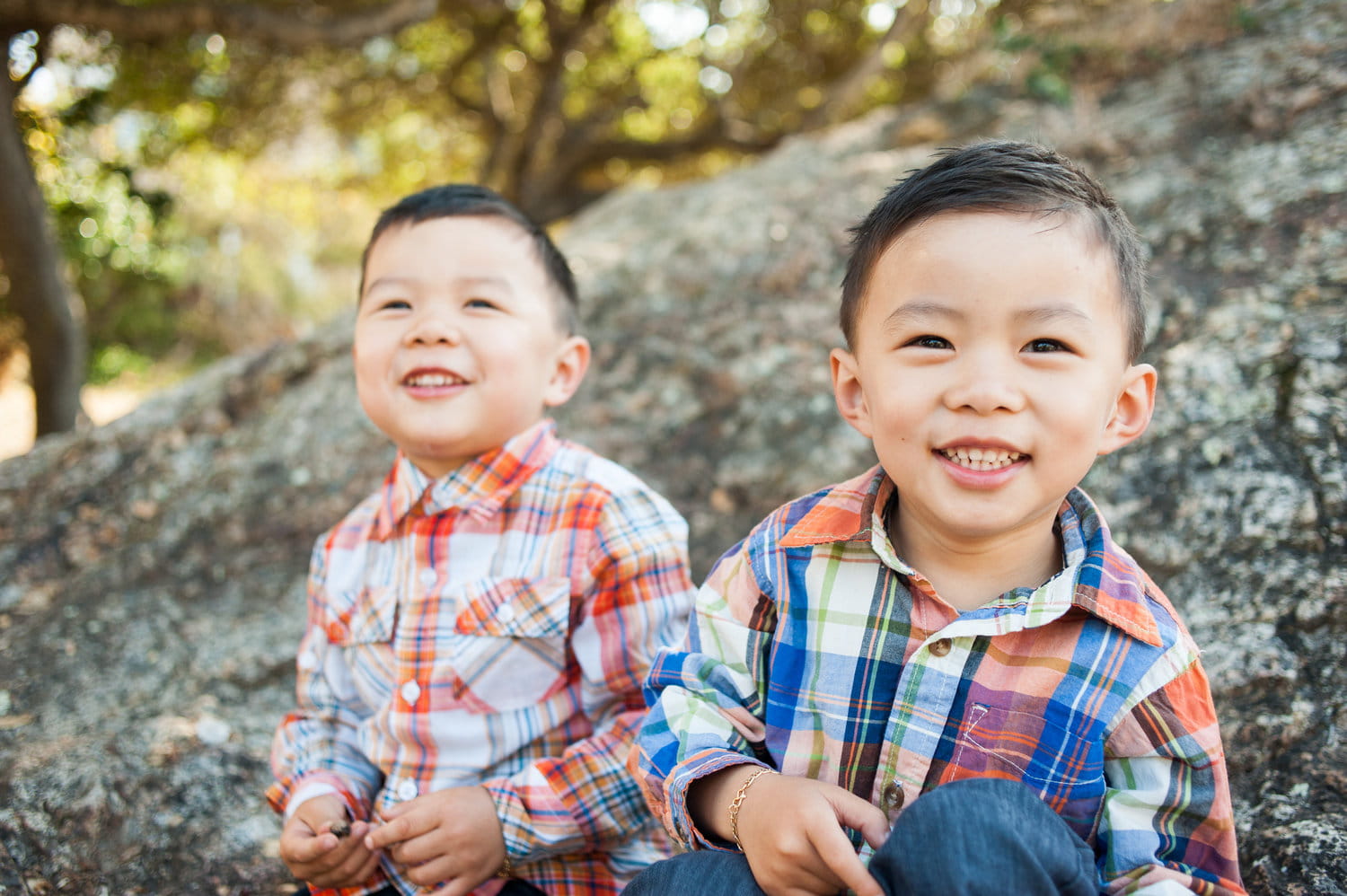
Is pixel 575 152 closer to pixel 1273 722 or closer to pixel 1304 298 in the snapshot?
pixel 1304 298

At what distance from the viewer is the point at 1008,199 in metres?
1.15

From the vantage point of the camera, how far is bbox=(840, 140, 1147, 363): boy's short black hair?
1163 mm

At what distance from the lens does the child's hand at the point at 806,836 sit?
3.46 feet

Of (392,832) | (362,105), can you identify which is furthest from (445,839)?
(362,105)

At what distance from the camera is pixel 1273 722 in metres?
1.60

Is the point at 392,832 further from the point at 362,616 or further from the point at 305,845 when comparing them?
the point at 362,616

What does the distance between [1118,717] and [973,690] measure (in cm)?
17

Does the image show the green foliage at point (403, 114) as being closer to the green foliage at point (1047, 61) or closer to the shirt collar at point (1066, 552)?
the green foliage at point (1047, 61)

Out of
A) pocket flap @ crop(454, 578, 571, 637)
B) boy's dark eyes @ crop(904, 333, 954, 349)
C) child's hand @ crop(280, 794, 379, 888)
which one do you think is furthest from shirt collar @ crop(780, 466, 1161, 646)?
child's hand @ crop(280, 794, 379, 888)

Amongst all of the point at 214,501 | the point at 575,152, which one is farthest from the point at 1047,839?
the point at 575,152

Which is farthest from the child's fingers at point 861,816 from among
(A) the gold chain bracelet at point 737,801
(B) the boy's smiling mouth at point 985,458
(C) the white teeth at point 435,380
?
(C) the white teeth at point 435,380

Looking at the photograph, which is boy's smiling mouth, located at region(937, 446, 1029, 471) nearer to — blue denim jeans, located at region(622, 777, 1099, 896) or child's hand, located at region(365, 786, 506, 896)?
blue denim jeans, located at region(622, 777, 1099, 896)

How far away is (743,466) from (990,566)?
53.3 inches

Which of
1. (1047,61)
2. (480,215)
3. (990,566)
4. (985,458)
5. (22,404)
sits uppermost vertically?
(1047,61)
